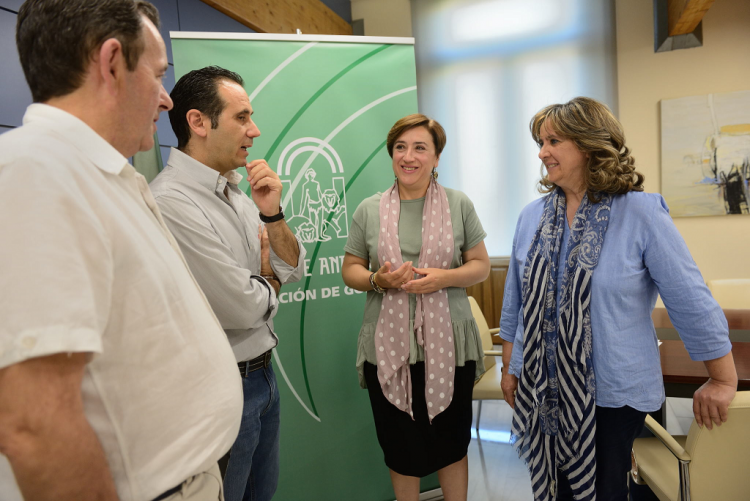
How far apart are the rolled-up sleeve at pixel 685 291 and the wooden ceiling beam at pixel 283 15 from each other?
116 inches

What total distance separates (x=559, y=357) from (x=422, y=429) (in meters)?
0.70

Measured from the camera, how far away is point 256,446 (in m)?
1.51

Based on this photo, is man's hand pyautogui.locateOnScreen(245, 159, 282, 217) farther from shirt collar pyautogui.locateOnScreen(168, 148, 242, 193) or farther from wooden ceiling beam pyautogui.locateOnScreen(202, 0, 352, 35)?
wooden ceiling beam pyautogui.locateOnScreen(202, 0, 352, 35)

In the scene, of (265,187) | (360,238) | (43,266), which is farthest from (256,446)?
(43,266)

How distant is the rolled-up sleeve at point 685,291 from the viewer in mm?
1385

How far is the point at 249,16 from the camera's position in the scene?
3498 millimetres

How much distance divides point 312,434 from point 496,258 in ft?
10.4

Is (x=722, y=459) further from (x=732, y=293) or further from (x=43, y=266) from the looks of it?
(x=732, y=293)

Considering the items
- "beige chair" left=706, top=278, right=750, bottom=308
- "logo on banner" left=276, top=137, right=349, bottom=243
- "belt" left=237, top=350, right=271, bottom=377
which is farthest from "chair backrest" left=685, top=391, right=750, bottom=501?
"beige chair" left=706, top=278, right=750, bottom=308

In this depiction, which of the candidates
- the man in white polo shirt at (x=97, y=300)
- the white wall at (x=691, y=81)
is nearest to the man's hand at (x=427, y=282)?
the man in white polo shirt at (x=97, y=300)

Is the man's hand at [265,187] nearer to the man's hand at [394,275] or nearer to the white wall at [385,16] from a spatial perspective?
the man's hand at [394,275]

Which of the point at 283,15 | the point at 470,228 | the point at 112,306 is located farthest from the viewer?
the point at 283,15

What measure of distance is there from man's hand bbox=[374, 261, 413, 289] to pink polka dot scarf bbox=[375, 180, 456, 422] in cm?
11

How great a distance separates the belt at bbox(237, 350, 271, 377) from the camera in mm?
1459
